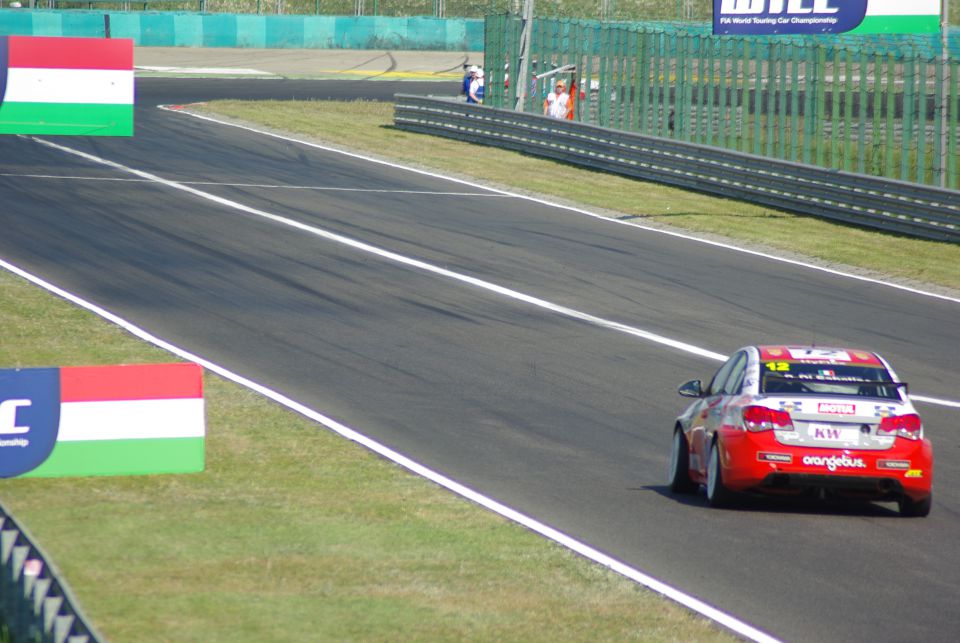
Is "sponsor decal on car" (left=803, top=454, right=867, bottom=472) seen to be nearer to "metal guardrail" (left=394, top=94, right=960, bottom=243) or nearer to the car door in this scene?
the car door

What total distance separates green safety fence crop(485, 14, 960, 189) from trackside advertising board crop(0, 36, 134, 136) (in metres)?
23.2

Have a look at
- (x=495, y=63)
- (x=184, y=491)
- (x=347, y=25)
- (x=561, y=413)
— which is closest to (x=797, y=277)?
(x=561, y=413)

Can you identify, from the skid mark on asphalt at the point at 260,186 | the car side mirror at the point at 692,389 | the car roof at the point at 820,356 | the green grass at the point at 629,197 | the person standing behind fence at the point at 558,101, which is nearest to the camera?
the car roof at the point at 820,356

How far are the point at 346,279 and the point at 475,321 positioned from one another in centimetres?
332

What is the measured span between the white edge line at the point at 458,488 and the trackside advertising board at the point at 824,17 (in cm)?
1910

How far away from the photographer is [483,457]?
42.9ft

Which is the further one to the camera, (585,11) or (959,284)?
(585,11)

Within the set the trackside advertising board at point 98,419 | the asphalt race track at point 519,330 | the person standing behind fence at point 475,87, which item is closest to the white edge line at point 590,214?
the asphalt race track at point 519,330

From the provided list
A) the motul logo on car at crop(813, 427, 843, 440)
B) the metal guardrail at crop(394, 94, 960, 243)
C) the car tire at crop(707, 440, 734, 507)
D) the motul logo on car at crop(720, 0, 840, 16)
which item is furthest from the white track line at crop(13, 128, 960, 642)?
the motul logo on car at crop(720, 0, 840, 16)

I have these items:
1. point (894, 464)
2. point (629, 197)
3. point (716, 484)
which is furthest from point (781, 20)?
point (894, 464)

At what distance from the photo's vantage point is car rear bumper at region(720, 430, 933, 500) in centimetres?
1109

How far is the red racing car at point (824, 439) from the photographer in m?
11.1

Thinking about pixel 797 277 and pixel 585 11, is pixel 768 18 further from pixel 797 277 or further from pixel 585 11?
pixel 585 11

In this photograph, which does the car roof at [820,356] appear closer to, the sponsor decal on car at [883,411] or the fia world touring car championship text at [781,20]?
the sponsor decal on car at [883,411]
